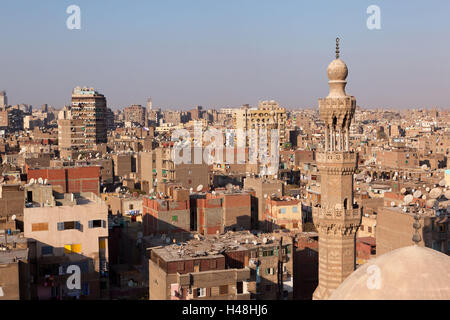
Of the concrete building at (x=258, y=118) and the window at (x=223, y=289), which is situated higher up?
the concrete building at (x=258, y=118)

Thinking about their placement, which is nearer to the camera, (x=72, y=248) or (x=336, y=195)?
(x=336, y=195)

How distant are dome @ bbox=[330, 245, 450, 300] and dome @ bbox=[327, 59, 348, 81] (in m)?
7.84

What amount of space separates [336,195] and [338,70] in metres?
3.51

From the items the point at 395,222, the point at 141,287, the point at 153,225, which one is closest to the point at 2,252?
the point at 141,287

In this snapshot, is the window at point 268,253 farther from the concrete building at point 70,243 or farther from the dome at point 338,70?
the dome at point 338,70

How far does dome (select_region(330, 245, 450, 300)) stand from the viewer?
9.37 meters

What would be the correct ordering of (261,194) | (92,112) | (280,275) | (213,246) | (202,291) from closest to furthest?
(202,291)
(213,246)
(280,275)
(261,194)
(92,112)

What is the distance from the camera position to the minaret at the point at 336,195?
1659 cm

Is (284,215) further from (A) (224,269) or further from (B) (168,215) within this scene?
(A) (224,269)

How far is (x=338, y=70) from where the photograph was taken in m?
17.1

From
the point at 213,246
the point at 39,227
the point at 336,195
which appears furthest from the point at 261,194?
the point at 336,195

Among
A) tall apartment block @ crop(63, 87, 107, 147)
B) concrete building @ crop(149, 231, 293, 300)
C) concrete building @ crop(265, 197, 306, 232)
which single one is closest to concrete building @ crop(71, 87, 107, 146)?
tall apartment block @ crop(63, 87, 107, 147)

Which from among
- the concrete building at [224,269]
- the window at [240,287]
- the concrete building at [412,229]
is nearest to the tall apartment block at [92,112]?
the concrete building at [224,269]
